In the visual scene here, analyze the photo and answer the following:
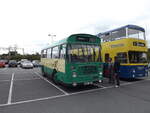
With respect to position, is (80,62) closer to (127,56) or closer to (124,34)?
(127,56)

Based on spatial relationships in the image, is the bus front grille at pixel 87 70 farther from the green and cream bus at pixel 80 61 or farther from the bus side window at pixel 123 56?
the bus side window at pixel 123 56

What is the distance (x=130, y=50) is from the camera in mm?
11125

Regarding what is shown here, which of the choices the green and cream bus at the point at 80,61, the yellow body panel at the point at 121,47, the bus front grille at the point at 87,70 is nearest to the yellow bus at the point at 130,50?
the yellow body panel at the point at 121,47

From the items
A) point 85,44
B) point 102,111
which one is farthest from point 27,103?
point 85,44

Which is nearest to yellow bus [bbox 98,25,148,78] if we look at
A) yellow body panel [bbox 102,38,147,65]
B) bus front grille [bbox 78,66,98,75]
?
yellow body panel [bbox 102,38,147,65]

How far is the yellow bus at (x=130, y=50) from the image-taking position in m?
11.1

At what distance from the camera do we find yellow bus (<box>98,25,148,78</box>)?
11133 millimetres

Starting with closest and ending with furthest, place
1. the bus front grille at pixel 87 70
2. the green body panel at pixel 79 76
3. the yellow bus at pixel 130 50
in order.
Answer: the green body panel at pixel 79 76 → the bus front grille at pixel 87 70 → the yellow bus at pixel 130 50

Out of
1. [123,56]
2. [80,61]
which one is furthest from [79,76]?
[123,56]

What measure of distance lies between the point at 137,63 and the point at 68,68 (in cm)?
648

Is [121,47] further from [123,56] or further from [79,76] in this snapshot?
[79,76]

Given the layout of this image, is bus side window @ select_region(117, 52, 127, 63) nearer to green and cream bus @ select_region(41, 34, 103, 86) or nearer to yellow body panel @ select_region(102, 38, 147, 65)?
yellow body panel @ select_region(102, 38, 147, 65)

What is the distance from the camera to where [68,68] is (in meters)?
7.87

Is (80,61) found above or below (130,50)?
below
